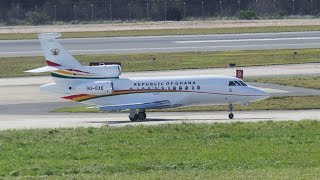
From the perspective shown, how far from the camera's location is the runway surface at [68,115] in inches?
2005

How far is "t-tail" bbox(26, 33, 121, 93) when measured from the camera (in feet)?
176

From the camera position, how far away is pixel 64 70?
53.8 m

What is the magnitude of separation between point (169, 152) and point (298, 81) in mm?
37785

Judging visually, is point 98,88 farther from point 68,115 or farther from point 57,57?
point 68,115

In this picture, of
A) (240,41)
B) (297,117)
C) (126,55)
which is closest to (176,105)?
(297,117)

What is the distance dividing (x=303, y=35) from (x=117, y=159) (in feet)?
272

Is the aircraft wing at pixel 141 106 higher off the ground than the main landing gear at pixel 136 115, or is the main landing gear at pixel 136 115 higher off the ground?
the aircraft wing at pixel 141 106

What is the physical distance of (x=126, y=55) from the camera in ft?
308

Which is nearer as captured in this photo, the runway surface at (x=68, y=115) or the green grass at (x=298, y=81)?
the runway surface at (x=68, y=115)

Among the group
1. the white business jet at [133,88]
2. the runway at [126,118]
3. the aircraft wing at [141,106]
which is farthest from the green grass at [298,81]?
the aircraft wing at [141,106]

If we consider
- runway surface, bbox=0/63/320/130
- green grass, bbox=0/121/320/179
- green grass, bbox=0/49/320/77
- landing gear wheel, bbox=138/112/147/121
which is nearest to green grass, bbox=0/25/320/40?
green grass, bbox=0/49/320/77

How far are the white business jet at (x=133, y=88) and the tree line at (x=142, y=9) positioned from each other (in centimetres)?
9331

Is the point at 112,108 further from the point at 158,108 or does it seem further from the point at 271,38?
the point at 271,38

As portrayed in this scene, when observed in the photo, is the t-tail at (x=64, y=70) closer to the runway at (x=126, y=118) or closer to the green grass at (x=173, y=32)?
the runway at (x=126, y=118)
